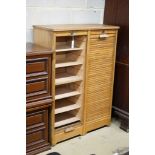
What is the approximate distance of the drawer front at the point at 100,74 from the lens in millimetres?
2750

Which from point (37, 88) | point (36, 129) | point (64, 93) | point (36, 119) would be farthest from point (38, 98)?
point (64, 93)

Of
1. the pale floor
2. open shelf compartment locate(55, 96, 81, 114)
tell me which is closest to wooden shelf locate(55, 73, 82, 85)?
open shelf compartment locate(55, 96, 81, 114)

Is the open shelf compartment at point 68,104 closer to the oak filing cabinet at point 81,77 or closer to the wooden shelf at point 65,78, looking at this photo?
the oak filing cabinet at point 81,77

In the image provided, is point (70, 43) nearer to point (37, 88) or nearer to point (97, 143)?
point (37, 88)

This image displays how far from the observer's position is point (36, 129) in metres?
2.46

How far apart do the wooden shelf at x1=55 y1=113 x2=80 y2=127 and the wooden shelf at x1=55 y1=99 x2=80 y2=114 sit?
13cm

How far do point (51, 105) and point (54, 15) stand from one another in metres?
1.06

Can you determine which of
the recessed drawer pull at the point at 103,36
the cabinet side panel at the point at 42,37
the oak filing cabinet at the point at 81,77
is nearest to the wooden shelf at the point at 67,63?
the oak filing cabinet at the point at 81,77

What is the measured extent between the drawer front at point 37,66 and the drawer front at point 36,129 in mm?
400

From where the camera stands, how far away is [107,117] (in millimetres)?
3123

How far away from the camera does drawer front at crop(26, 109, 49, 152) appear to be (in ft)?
7.86

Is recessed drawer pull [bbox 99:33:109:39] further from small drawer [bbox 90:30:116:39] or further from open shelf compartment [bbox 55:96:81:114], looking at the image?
open shelf compartment [bbox 55:96:81:114]
